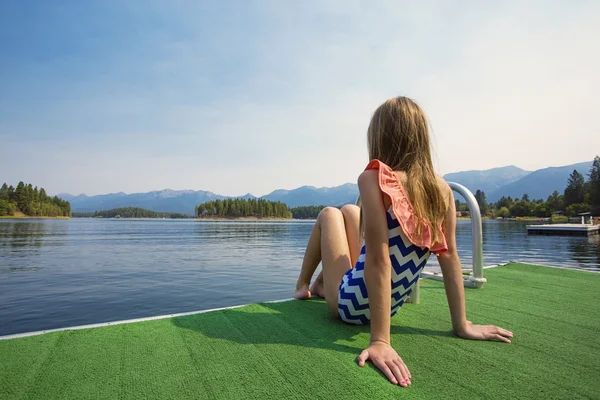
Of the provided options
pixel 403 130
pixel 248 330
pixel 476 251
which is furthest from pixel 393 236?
pixel 476 251

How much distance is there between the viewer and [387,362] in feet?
5.35

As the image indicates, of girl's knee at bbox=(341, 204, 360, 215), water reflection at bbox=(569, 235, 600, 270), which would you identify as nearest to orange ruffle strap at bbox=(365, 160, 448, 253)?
girl's knee at bbox=(341, 204, 360, 215)

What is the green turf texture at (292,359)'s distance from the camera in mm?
1476

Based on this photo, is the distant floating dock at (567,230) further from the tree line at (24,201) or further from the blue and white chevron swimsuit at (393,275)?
the tree line at (24,201)

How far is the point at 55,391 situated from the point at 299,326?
4.49 feet

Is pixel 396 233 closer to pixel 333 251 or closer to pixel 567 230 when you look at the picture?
pixel 333 251

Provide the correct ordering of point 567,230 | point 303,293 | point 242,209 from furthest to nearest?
point 242,209 → point 567,230 → point 303,293

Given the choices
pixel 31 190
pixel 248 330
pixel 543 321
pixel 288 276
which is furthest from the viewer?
pixel 31 190

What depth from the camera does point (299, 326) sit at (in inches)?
91.7

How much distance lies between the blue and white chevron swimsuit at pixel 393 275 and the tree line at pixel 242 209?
120 meters

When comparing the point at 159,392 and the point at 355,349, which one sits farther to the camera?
the point at 355,349

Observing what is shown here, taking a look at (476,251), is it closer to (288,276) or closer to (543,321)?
(543,321)

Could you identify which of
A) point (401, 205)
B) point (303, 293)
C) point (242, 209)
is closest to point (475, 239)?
point (303, 293)

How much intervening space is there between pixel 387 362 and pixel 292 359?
1.59 ft
